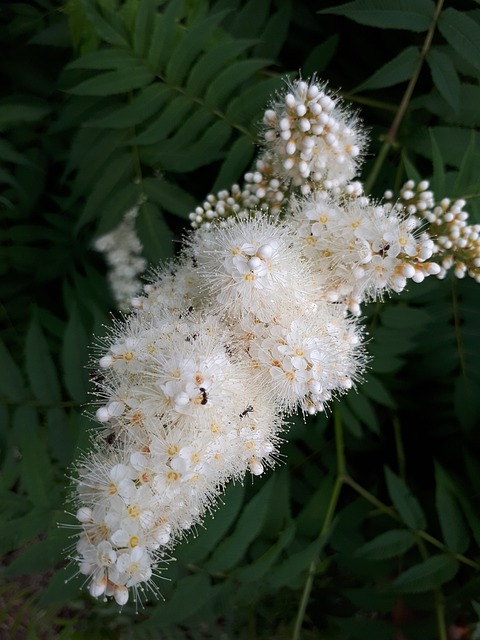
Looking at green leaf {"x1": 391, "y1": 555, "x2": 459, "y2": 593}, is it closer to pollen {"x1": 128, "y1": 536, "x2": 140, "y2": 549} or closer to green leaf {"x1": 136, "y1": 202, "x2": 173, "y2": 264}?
pollen {"x1": 128, "y1": 536, "x2": 140, "y2": 549}

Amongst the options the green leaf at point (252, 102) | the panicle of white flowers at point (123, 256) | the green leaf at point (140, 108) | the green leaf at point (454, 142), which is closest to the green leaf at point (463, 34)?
the green leaf at point (454, 142)

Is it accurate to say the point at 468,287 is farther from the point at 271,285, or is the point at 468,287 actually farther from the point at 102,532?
the point at 102,532

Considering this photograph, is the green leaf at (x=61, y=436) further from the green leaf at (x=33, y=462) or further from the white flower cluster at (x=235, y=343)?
the white flower cluster at (x=235, y=343)

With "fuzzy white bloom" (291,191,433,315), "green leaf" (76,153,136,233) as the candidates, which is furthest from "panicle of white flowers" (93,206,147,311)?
"fuzzy white bloom" (291,191,433,315)

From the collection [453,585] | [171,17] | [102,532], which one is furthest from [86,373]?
[453,585]

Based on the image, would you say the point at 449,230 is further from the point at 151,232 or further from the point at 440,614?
the point at 440,614

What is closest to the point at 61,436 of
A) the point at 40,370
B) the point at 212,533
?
the point at 40,370

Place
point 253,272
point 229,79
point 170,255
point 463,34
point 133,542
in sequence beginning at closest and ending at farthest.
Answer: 1. point 133,542
2. point 253,272
3. point 463,34
4. point 229,79
5. point 170,255
